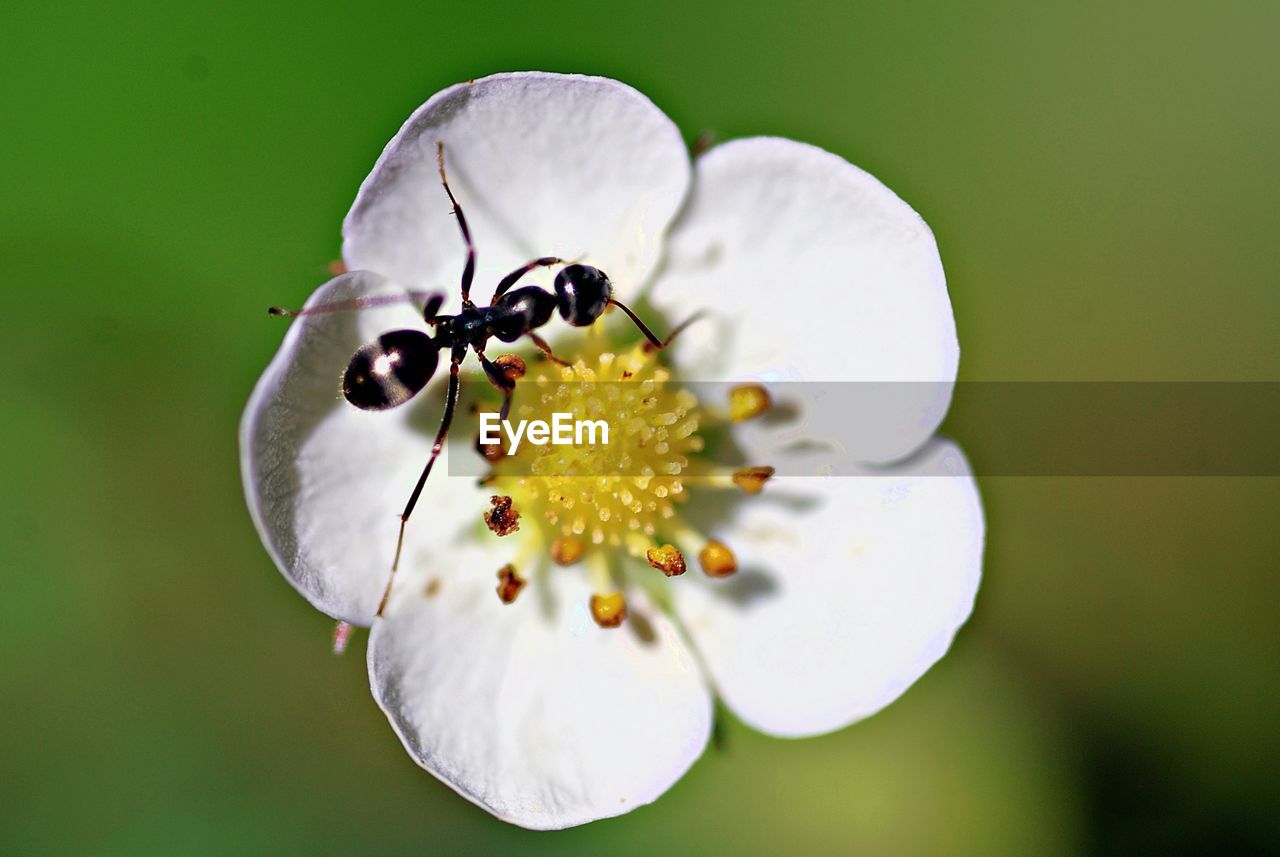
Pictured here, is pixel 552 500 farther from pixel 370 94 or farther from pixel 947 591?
pixel 370 94

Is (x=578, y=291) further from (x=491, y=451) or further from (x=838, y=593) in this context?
(x=838, y=593)

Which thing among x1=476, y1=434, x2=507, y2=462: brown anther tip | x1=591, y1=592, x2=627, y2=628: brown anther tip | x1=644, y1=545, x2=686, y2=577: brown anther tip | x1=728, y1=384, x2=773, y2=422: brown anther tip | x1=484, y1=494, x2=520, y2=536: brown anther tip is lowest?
x1=591, y1=592, x2=627, y2=628: brown anther tip

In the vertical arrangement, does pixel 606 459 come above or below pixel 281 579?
above

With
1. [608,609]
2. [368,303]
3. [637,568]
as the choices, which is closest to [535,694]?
[608,609]

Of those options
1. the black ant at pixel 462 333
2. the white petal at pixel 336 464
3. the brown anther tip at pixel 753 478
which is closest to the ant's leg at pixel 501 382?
the black ant at pixel 462 333

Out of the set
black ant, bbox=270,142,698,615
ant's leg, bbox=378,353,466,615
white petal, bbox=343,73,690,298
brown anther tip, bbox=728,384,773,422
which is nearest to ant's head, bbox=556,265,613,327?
black ant, bbox=270,142,698,615

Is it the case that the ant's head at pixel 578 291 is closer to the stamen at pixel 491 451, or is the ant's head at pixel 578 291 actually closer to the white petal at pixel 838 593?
the stamen at pixel 491 451

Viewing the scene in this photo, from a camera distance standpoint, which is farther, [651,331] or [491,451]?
[651,331]

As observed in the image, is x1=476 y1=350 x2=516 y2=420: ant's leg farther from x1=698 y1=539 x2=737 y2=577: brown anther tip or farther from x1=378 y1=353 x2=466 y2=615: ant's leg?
x1=698 y1=539 x2=737 y2=577: brown anther tip
